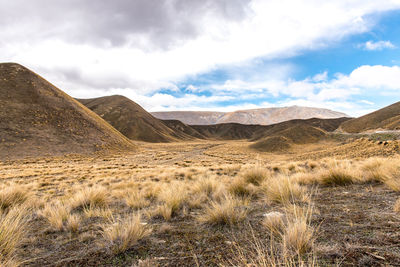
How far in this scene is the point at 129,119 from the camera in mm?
117562

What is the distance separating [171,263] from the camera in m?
2.13

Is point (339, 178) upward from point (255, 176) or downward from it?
upward

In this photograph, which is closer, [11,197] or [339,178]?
[11,197]

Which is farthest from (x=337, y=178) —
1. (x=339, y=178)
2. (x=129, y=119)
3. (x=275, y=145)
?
(x=129, y=119)

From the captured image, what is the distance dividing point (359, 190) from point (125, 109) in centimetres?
13437

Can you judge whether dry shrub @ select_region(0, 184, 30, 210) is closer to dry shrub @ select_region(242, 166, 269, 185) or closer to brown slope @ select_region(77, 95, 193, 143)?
dry shrub @ select_region(242, 166, 269, 185)

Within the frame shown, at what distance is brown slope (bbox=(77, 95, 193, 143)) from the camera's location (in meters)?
109

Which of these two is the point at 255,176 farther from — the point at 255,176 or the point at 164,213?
the point at 164,213

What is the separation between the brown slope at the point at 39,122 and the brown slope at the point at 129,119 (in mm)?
56434

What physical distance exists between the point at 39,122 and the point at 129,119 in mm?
77645

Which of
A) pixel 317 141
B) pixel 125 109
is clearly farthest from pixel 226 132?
pixel 317 141

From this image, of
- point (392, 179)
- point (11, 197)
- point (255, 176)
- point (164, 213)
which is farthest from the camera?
point (255, 176)

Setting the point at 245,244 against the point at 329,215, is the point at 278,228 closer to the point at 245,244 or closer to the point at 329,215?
the point at 245,244

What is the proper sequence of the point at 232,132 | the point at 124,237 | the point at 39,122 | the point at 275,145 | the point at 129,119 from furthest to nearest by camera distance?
the point at 232,132
the point at 129,119
the point at 275,145
the point at 39,122
the point at 124,237
